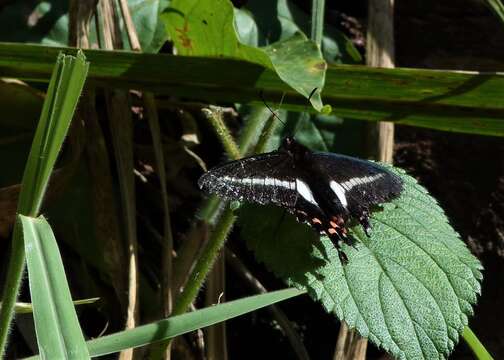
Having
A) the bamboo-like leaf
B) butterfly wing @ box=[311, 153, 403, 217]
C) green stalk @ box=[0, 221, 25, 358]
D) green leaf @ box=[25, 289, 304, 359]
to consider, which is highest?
the bamboo-like leaf

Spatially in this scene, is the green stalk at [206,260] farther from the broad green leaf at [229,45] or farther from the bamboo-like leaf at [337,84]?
the bamboo-like leaf at [337,84]

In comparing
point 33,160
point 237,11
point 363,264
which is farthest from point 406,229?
point 237,11

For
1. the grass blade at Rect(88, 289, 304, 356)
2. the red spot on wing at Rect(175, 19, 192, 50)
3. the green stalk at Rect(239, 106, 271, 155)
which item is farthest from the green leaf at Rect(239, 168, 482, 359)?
the red spot on wing at Rect(175, 19, 192, 50)

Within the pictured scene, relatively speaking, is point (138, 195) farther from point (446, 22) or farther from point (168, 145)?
point (446, 22)

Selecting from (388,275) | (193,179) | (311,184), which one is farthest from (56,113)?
(193,179)

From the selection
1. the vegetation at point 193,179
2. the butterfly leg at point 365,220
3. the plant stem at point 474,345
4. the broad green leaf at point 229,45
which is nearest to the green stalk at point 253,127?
the vegetation at point 193,179

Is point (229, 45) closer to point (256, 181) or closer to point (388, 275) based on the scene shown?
point (256, 181)

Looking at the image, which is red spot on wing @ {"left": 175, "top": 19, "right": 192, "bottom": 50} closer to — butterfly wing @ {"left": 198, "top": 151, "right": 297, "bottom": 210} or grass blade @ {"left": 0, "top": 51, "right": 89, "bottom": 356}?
butterfly wing @ {"left": 198, "top": 151, "right": 297, "bottom": 210}

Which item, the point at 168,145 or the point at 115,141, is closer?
the point at 115,141

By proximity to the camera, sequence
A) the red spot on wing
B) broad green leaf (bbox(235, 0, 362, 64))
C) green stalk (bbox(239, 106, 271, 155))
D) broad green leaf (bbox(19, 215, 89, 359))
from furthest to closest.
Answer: broad green leaf (bbox(235, 0, 362, 64)), the red spot on wing, green stalk (bbox(239, 106, 271, 155)), broad green leaf (bbox(19, 215, 89, 359))
